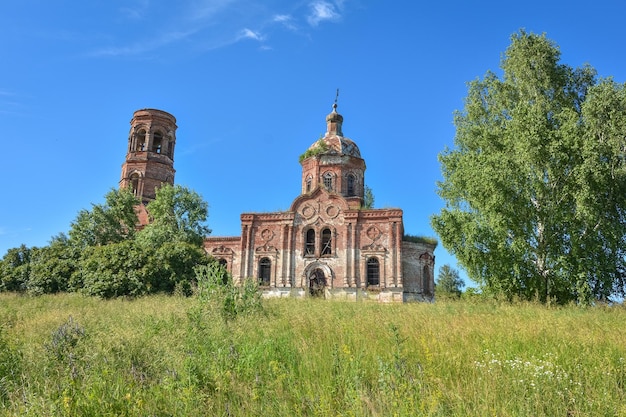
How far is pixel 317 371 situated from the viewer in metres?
4.59

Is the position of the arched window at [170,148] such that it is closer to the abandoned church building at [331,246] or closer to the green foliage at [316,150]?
the abandoned church building at [331,246]

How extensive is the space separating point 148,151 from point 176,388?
31872mm

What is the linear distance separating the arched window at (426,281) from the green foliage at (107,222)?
1921 cm

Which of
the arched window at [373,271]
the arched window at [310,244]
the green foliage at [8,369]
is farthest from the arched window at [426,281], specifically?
the green foliage at [8,369]

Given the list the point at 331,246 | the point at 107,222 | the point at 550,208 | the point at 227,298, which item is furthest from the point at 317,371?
the point at 107,222

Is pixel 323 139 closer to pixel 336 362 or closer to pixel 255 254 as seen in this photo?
pixel 255 254

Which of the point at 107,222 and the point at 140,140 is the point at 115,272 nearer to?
the point at 107,222

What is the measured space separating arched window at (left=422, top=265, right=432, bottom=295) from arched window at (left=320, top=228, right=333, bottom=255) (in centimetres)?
611

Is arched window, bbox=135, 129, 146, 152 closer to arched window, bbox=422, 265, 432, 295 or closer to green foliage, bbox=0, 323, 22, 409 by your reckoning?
arched window, bbox=422, 265, 432, 295

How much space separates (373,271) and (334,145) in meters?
10.3

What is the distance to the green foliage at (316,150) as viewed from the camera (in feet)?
105

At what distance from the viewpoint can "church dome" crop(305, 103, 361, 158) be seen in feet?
105

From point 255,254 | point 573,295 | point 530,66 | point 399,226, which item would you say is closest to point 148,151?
point 255,254

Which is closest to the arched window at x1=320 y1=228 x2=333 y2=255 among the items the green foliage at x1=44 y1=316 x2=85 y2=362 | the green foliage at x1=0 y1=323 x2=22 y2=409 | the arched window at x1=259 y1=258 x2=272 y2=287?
the arched window at x1=259 y1=258 x2=272 y2=287
